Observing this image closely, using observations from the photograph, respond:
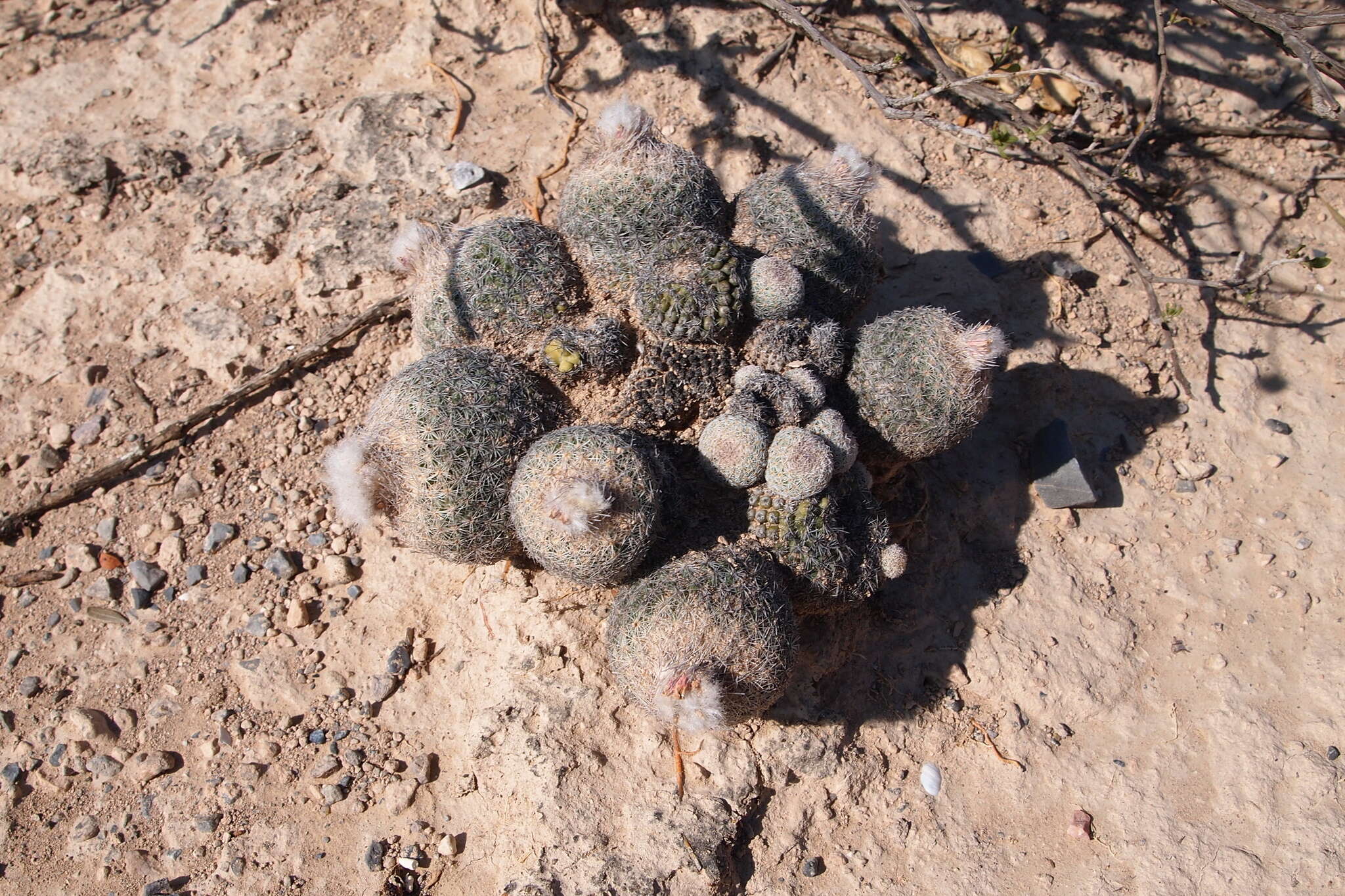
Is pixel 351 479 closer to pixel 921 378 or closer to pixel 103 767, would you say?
pixel 103 767

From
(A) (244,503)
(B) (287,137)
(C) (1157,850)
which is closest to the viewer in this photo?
(C) (1157,850)

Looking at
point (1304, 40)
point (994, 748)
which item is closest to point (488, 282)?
point (994, 748)

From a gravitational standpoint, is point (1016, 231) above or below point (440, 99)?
below

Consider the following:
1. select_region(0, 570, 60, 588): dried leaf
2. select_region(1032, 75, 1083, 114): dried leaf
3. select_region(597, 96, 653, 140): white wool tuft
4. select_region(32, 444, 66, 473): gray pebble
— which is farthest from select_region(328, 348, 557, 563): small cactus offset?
select_region(1032, 75, 1083, 114): dried leaf

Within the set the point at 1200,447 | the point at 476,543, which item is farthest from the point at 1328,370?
the point at 476,543

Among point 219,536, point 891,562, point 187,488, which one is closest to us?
point 891,562

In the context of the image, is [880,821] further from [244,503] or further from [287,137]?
[287,137]

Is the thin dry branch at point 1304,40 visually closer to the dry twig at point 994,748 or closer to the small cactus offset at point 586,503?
the dry twig at point 994,748
